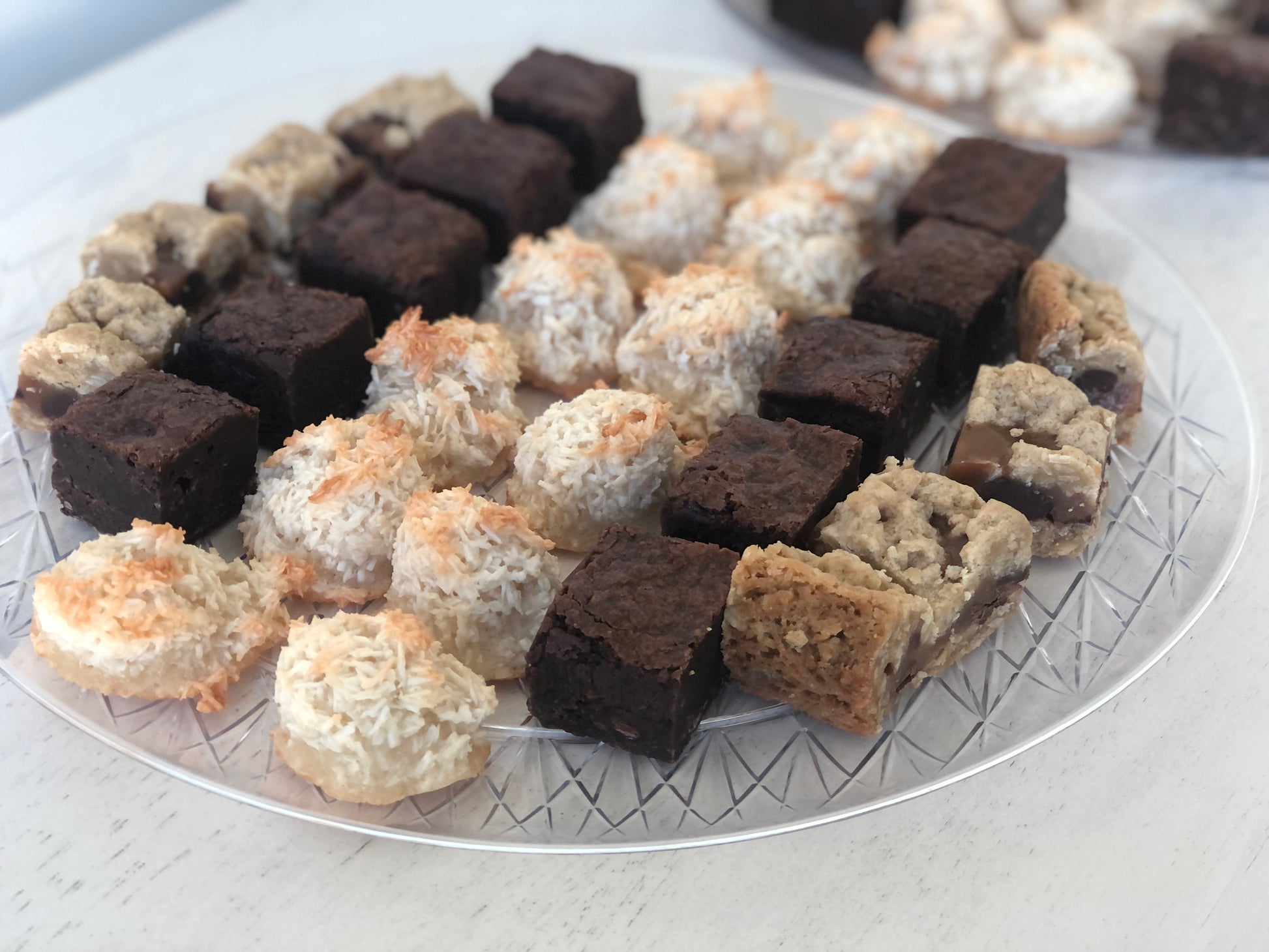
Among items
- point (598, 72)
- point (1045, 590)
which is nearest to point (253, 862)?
point (1045, 590)

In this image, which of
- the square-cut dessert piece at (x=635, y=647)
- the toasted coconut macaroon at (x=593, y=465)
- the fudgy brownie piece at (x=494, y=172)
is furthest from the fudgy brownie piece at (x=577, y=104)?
the square-cut dessert piece at (x=635, y=647)

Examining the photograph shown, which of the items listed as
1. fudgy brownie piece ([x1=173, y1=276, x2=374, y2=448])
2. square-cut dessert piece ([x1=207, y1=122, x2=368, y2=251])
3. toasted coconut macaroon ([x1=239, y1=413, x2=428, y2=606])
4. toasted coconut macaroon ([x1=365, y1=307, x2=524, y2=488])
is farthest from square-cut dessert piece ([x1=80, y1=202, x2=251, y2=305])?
toasted coconut macaroon ([x1=239, y1=413, x2=428, y2=606])

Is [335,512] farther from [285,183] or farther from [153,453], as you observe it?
[285,183]

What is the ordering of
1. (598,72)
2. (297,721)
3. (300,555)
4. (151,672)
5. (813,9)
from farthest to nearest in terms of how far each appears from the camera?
1. (813,9)
2. (598,72)
3. (300,555)
4. (151,672)
5. (297,721)

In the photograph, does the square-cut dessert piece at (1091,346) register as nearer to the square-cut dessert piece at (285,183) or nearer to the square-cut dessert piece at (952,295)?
the square-cut dessert piece at (952,295)

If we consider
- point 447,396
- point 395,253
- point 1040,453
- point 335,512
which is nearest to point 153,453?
point 335,512

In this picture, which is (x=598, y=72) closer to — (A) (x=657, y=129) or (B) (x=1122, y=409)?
(A) (x=657, y=129)
